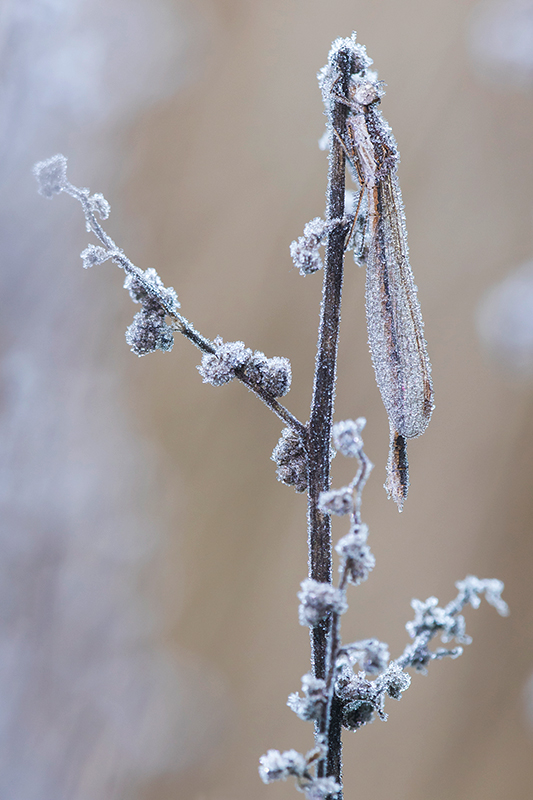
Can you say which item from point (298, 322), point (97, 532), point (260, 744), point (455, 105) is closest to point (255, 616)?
point (260, 744)

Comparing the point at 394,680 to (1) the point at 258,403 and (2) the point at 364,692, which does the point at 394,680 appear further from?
(1) the point at 258,403

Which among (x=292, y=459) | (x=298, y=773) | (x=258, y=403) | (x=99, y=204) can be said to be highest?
(x=258, y=403)

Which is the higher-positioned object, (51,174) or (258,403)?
(258,403)

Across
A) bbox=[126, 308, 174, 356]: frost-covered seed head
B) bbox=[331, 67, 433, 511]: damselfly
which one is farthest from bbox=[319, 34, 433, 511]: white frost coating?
bbox=[126, 308, 174, 356]: frost-covered seed head

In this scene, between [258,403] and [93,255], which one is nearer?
[93,255]

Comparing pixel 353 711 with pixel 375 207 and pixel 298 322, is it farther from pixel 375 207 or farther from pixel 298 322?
pixel 298 322

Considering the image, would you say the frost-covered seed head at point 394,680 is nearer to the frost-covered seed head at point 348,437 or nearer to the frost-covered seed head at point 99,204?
the frost-covered seed head at point 348,437

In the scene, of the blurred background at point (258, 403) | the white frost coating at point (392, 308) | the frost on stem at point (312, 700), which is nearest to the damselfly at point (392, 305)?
the white frost coating at point (392, 308)

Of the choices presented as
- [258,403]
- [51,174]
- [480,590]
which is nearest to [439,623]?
[480,590]
